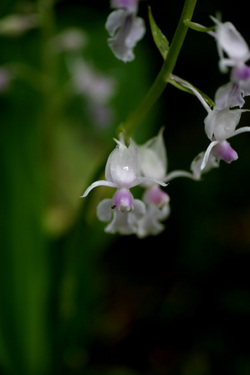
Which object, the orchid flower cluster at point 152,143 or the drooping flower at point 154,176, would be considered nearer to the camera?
the orchid flower cluster at point 152,143

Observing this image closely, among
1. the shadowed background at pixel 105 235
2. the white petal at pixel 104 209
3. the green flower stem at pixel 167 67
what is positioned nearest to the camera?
the green flower stem at pixel 167 67

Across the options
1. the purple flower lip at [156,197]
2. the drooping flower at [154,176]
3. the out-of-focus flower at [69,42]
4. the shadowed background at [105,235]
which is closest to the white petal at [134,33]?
the drooping flower at [154,176]

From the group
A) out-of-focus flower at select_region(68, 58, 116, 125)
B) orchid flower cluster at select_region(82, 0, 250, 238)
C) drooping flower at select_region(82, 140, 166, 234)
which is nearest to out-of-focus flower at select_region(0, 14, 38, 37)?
out-of-focus flower at select_region(68, 58, 116, 125)

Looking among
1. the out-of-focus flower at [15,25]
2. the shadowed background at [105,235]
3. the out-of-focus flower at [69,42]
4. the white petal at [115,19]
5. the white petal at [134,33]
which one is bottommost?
the shadowed background at [105,235]

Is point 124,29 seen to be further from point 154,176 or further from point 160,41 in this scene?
point 154,176

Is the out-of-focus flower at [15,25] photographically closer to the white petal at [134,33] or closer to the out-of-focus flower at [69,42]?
the out-of-focus flower at [69,42]

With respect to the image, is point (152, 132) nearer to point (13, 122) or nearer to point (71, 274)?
point (13, 122)
